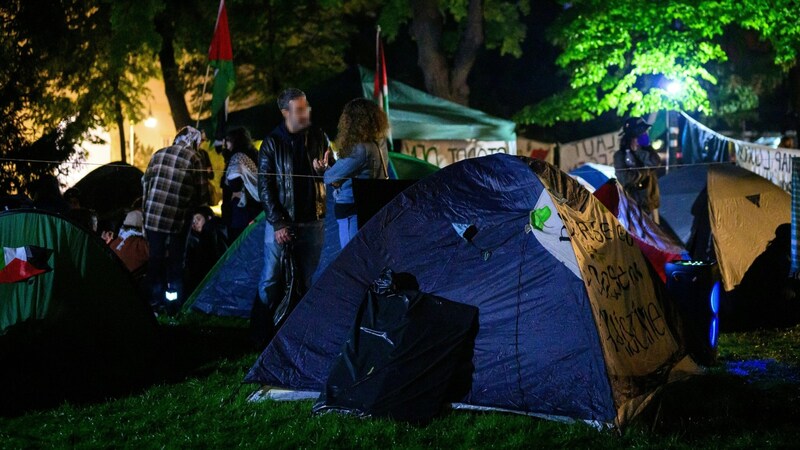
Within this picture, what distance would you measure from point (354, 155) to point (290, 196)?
0.58 meters

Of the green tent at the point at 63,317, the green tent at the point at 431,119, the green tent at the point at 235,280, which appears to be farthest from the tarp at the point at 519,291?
the green tent at the point at 431,119

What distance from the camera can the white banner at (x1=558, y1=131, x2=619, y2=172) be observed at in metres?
24.6

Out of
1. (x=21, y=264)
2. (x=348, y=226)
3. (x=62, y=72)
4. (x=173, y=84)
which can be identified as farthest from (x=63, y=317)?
(x=173, y=84)

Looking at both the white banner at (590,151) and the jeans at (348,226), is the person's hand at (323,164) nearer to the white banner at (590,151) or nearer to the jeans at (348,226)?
the jeans at (348,226)

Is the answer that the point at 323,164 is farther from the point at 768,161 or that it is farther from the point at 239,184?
the point at 768,161

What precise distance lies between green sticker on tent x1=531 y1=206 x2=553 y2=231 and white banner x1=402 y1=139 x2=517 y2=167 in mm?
9908

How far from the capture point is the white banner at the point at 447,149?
51.0ft

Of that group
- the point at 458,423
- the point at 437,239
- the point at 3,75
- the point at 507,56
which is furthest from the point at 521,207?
the point at 507,56

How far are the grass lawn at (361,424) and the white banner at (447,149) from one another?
31.1ft

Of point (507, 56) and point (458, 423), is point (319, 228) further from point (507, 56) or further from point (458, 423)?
point (507, 56)

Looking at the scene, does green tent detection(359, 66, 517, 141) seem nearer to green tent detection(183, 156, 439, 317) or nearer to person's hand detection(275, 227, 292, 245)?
green tent detection(183, 156, 439, 317)

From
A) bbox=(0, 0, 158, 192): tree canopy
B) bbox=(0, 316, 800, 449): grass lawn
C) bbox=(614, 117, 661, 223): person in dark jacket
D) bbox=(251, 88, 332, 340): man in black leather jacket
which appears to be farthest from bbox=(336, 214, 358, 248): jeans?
bbox=(0, 0, 158, 192): tree canopy

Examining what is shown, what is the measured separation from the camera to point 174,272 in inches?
346

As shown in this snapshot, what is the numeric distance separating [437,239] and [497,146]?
11.2 meters
